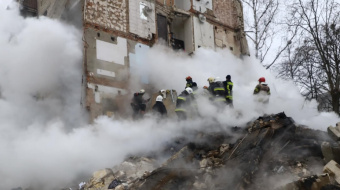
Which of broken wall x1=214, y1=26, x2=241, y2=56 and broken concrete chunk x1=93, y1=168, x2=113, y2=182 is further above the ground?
broken wall x1=214, y1=26, x2=241, y2=56

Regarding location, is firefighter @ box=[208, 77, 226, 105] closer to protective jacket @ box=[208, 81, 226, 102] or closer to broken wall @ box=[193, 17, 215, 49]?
protective jacket @ box=[208, 81, 226, 102]

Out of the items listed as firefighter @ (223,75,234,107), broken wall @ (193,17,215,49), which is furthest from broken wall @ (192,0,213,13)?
firefighter @ (223,75,234,107)

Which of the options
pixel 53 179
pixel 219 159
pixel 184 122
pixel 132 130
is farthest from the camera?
pixel 132 130

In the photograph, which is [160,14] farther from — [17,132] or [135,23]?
[17,132]

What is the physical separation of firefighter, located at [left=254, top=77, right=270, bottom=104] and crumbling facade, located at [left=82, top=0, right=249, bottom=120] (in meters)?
5.30

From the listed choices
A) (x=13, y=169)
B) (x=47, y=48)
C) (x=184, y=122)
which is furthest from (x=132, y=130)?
(x=47, y=48)

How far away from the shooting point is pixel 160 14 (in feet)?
59.1

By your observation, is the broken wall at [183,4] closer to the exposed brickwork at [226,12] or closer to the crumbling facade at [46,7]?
the exposed brickwork at [226,12]

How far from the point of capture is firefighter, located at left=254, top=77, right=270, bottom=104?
11.5 m

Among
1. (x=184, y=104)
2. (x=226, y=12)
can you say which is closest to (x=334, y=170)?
(x=184, y=104)

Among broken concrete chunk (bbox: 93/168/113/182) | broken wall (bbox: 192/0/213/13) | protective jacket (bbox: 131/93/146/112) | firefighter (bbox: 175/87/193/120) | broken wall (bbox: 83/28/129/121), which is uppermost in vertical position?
broken wall (bbox: 192/0/213/13)

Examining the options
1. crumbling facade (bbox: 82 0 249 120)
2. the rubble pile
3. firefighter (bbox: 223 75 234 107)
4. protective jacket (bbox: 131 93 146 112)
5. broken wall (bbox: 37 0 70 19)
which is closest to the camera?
the rubble pile

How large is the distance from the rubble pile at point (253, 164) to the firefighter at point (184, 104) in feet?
6.16

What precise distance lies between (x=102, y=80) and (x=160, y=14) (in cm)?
527
